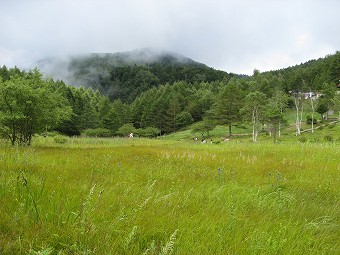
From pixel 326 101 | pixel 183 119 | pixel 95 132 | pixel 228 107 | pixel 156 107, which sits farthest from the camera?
pixel 156 107

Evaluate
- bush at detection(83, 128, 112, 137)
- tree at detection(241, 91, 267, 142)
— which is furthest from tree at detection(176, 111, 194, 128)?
tree at detection(241, 91, 267, 142)

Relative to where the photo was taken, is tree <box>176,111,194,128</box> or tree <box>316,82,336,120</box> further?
tree <box>176,111,194,128</box>

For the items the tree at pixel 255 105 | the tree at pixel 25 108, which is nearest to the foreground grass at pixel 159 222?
the tree at pixel 25 108

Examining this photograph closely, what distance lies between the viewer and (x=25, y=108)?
52.0 ft

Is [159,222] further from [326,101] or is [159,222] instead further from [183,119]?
[183,119]

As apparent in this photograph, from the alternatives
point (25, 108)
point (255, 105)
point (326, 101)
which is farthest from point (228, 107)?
point (25, 108)

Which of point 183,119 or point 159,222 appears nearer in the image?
point 159,222

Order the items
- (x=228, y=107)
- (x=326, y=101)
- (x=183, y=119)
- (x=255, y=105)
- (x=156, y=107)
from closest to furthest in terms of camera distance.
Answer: (x=255, y=105) → (x=326, y=101) → (x=228, y=107) → (x=183, y=119) → (x=156, y=107)

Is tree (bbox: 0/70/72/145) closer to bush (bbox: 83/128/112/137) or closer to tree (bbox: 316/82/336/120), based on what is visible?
bush (bbox: 83/128/112/137)

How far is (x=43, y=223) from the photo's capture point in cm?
240

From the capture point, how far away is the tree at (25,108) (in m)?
15.3

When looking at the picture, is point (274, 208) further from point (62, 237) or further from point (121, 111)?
point (121, 111)

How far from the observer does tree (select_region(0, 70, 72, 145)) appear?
50.2 feet

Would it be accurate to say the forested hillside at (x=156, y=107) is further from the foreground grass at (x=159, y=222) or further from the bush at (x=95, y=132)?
the foreground grass at (x=159, y=222)
